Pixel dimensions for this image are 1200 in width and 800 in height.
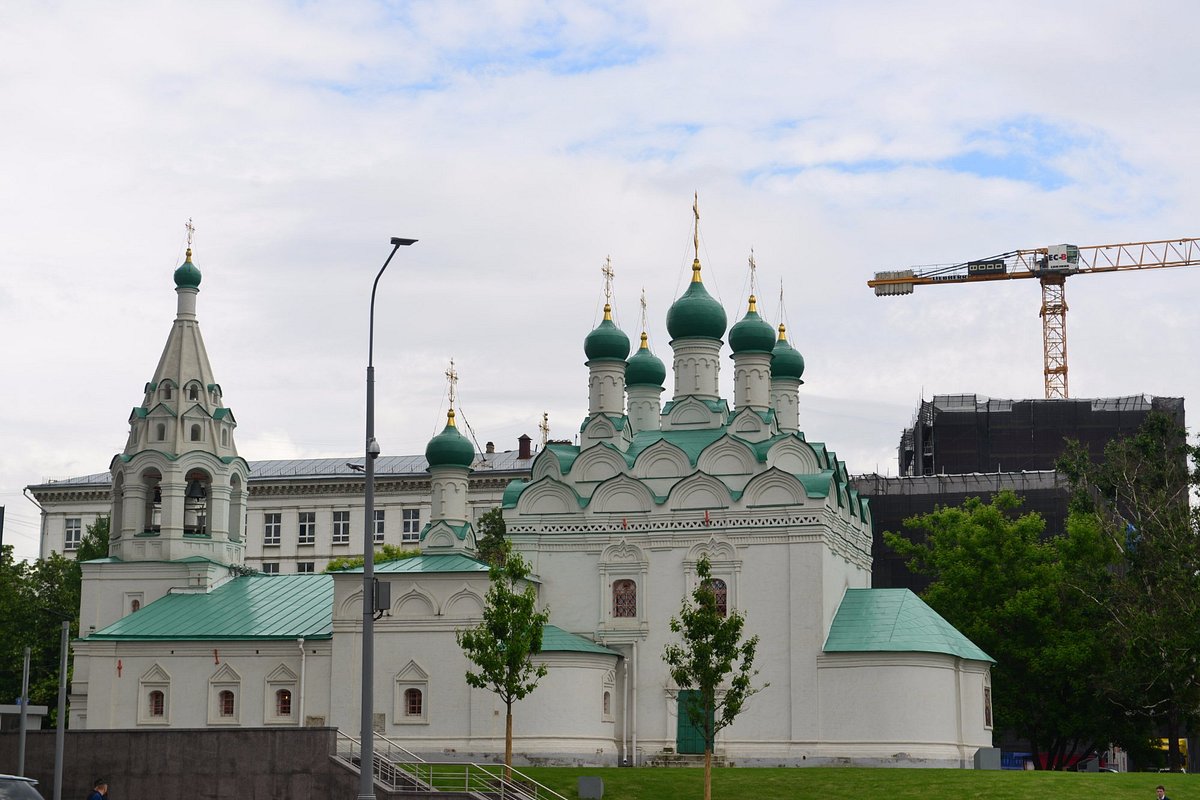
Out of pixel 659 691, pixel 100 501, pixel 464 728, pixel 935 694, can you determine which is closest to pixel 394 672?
pixel 464 728

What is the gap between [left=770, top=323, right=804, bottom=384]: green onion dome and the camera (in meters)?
50.6

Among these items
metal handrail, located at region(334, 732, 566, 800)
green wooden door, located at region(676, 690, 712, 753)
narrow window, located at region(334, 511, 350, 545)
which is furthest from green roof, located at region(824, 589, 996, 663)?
narrow window, located at region(334, 511, 350, 545)

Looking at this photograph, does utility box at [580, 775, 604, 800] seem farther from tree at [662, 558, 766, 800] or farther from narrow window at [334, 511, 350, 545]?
narrow window at [334, 511, 350, 545]

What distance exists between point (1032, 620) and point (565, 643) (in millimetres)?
15250

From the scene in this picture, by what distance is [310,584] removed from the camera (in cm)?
4872

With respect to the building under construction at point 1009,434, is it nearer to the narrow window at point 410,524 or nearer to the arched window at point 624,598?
the narrow window at point 410,524

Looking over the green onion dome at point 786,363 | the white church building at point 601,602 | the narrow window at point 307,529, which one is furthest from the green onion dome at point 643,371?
the narrow window at point 307,529

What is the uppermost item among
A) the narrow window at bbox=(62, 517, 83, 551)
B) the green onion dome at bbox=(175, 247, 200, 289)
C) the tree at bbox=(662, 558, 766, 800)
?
the green onion dome at bbox=(175, 247, 200, 289)

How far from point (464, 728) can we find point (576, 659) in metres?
3.39

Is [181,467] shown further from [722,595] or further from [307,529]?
[307,529]

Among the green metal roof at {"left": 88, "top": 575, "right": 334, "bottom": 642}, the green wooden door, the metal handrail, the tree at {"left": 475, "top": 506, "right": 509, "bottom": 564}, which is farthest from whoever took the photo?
the tree at {"left": 475, "top": 506, "right": 509, "bottom": 564}

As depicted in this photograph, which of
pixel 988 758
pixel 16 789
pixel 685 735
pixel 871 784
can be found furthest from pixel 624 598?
pixel 16 789

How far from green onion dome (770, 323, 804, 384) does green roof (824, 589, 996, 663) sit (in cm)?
924

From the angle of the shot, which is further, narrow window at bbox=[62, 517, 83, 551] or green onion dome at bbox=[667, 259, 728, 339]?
narrow window at bbox=[62, 517, 83, 551]
